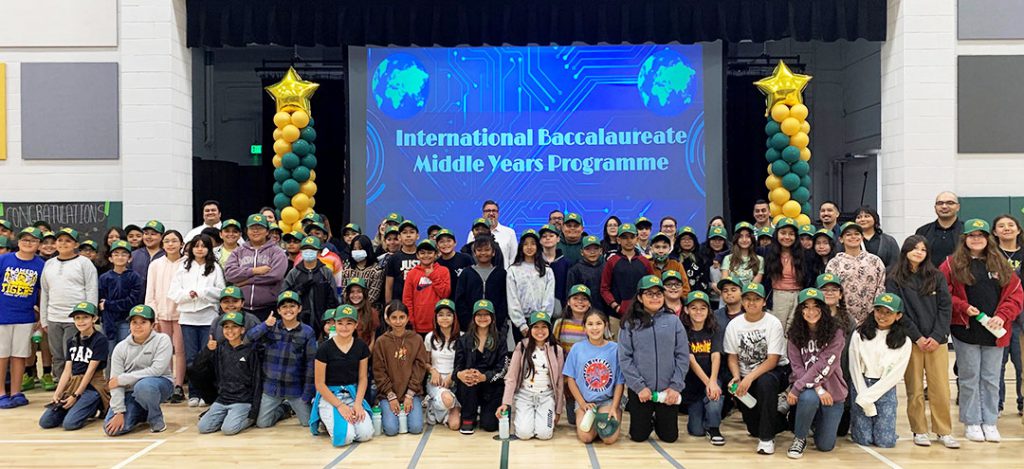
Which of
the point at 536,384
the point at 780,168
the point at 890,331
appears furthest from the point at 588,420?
the point at 780,168

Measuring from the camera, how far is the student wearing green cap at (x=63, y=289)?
645 centimetres

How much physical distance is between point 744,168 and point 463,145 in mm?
5438

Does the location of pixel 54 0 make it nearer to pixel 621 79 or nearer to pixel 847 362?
pixel 621 79

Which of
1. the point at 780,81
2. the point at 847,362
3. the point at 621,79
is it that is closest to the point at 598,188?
the point at 621,79

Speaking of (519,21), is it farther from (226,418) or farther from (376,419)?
(226,418)

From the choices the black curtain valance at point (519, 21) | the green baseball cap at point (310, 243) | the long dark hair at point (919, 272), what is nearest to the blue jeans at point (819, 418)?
the long dark hair at point (919, 272)

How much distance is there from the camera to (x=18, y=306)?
21.1ft

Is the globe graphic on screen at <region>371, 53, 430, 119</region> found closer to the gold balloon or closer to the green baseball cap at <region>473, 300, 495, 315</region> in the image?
the gold balloon

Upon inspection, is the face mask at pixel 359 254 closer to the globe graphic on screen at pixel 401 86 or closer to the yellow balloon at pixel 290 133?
the yellow balloon at pixel 290 133

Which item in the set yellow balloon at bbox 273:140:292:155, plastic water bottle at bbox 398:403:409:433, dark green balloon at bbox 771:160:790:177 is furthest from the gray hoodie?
dark green balloon at bbox 771:160:790:177

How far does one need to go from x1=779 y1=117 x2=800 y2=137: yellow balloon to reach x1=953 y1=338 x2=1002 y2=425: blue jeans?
4.27 m

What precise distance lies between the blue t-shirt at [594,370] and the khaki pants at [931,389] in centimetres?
179

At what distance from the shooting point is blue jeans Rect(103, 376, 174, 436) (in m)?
5.54

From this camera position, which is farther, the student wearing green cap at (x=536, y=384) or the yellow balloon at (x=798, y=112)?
the yellow balloon at (x=798, y=112)
